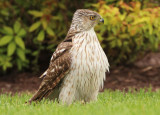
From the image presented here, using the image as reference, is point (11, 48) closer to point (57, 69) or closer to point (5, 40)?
point (5, 40)

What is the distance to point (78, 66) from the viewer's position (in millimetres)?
5406

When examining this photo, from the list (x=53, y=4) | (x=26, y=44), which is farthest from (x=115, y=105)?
(x=26, y=44)

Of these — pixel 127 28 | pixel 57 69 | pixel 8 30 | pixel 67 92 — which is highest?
pixel 8 30

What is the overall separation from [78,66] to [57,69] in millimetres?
391

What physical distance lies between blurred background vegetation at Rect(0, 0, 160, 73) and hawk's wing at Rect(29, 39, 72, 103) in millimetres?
2354

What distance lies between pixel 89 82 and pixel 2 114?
137cm

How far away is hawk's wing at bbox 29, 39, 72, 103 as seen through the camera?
217 inches

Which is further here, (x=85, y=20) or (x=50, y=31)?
(x=50, y=31)

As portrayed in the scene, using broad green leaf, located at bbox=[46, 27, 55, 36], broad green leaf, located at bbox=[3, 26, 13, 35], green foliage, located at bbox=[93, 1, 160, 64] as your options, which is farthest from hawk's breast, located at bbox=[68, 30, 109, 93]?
broad green leaf, located at bbox=[3, 26, 13, 35]

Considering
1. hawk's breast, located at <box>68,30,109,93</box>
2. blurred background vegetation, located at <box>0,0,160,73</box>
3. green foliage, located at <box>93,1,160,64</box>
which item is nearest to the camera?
hawk's breast, located at <box>68,30,109,93</box>

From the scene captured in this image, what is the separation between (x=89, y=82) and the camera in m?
5.54

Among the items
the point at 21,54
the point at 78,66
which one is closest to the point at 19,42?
the point at 21,54

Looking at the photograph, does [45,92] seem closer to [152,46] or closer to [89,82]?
[89,82]

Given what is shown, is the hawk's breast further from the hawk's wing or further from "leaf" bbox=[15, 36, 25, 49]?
"leaf" bbox=[15, 36, 25, 49]
